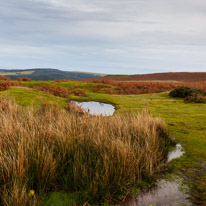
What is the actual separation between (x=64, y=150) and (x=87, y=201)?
1.64 metres

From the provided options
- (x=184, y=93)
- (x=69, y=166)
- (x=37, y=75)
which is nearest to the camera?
(x=69, y=166)

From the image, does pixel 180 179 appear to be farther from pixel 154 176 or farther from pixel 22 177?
pixel 22 177

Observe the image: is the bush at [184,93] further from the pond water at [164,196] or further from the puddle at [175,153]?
the pond water at [164,196]

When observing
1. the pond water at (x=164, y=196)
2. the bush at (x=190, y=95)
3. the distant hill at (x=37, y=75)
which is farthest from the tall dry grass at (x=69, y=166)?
the distant hill at (x=37, y=75)

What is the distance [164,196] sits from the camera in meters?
3.99

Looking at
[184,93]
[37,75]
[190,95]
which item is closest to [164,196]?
[190,95]

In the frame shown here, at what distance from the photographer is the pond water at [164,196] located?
148 inches

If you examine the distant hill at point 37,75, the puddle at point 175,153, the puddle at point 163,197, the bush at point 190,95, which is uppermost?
the distant hill at point 37,75

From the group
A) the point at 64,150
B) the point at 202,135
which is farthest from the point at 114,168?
the point at 202,135

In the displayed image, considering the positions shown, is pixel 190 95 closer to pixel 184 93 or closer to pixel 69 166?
pixel 184 93

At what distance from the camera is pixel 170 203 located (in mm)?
3773

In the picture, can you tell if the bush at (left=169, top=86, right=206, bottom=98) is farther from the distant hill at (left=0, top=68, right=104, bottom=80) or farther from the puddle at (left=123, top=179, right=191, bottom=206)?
the distant hill at (left=0, top=68, right=104, bottom=80)

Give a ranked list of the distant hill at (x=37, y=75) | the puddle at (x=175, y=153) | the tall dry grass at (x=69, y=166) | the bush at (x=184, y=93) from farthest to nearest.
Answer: the distant hill at (x=37, y=75) < the bush at (x=184, y=93) < the puddle at (x=175, y=153) < the tall dry grass at (x=69, y=166)

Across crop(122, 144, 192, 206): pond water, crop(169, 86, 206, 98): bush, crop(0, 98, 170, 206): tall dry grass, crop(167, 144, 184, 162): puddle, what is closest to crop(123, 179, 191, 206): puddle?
crop(122, 144, 192, 206): pond water
